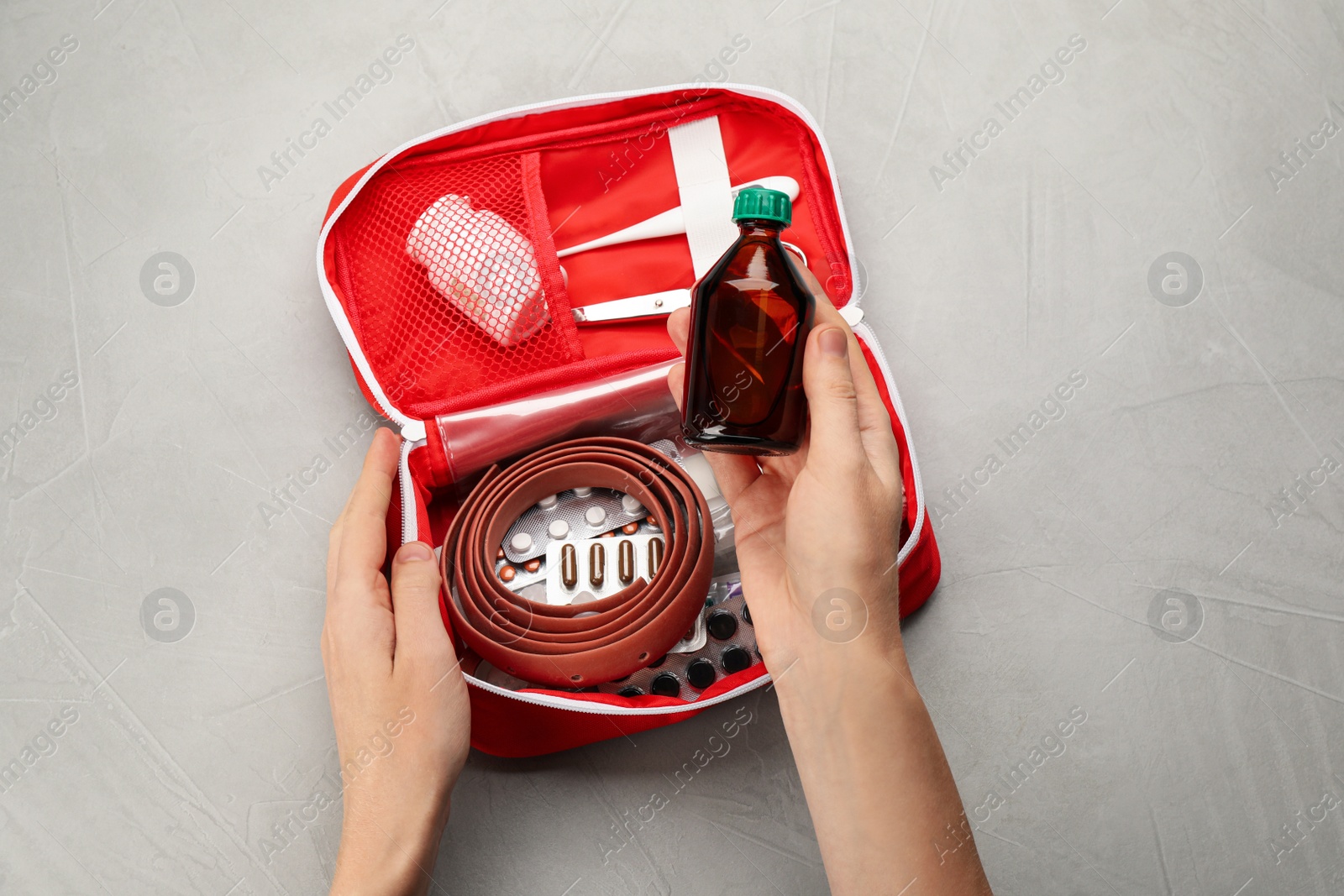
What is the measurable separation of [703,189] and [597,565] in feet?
2.05

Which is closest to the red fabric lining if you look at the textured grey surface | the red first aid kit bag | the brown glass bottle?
the red first aid kit bag

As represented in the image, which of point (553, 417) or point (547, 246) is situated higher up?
point (547, 246)

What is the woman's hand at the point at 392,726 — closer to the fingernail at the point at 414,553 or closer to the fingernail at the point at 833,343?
the fingernail at the point at 414,553

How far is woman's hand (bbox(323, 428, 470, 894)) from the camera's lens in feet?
3.57

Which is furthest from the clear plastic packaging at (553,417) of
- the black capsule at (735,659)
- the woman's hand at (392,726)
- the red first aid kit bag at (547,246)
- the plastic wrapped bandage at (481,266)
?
Result: the black capsule at (735,659)

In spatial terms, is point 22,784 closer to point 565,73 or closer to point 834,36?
point 565,73

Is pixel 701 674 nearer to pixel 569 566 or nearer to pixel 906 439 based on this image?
pixel 569 566

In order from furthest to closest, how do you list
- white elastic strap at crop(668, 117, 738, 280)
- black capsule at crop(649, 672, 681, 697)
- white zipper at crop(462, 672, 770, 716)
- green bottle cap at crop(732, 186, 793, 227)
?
white elastic strap at crop(668, 117, 738, 280) < black capsule at crop(649, 672, 681, 697) < white zipper at crop(462, 672, 770, 716) < green bottle cap at crop(732, 186, 793, 227)

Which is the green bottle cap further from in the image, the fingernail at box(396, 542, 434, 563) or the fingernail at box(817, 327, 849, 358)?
the fingernail at box(396, 542, 434, 563)

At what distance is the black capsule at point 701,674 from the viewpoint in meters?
1.30

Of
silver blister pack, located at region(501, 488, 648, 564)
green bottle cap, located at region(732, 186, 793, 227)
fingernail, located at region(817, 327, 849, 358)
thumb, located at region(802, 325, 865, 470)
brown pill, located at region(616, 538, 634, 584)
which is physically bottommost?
brown pill, located at region(616, 538, 634, 584)

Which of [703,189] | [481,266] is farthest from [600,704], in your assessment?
[703,189]

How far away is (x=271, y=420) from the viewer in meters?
1.50

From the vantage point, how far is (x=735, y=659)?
4.27ft
